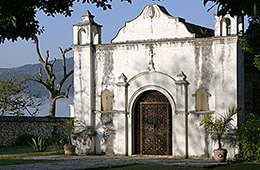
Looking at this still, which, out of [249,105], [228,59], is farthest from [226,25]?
[249,105]

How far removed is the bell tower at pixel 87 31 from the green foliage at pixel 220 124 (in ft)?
17.3

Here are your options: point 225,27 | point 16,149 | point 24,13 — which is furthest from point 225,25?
point 16,149

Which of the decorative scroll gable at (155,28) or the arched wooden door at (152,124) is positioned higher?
the decorative scroll gable at (155,28)

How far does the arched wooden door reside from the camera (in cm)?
1797

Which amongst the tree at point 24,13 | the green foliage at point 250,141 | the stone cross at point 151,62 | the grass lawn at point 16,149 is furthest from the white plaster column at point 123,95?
the tree at point 24,13

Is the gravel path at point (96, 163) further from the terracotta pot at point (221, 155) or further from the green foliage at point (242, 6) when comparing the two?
the green foliage at point (242, 6)

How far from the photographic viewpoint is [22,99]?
30.5m

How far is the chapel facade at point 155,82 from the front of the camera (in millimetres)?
17078

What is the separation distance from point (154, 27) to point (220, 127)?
4.06 m

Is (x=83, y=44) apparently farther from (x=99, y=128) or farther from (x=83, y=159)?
(x=83, y=159)

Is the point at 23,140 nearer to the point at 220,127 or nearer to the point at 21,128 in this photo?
the point at 21,128

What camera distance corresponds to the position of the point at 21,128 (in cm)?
2588

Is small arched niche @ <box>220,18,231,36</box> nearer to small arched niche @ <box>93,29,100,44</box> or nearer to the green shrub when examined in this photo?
small arched niche @ <box>93,29,100,44</box>

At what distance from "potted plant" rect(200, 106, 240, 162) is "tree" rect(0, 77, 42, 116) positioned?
15.0 meters
